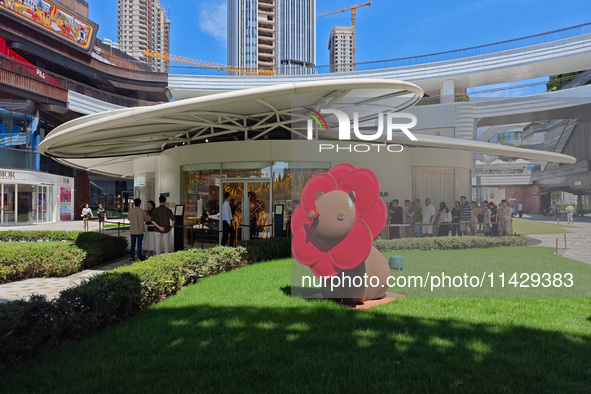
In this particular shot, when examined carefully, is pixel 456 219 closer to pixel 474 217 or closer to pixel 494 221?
pixel 474 217

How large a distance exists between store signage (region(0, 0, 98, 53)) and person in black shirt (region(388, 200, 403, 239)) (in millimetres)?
39376

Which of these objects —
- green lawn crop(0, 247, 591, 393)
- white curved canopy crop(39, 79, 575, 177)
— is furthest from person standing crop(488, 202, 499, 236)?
white curved canopy crop(39, 79, 575, 177)

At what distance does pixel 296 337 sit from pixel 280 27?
558 feet

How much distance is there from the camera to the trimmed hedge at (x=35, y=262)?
909 centimetres

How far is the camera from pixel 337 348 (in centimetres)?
446

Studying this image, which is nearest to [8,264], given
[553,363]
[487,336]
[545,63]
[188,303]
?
[188,303]

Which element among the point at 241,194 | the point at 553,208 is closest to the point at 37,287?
the point at 241,194

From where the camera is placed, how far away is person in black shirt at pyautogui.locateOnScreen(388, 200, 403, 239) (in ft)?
20.0

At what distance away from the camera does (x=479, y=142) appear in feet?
20.5

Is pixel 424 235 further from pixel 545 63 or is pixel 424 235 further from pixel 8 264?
pixel 545 63

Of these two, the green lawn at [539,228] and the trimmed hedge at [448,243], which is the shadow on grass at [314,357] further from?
the green lawn at [539,228]

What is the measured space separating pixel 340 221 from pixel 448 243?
170cm

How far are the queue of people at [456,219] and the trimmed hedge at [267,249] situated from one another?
492 centimetres

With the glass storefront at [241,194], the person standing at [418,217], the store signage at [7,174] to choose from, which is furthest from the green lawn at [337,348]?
the store signage at [7,174]
